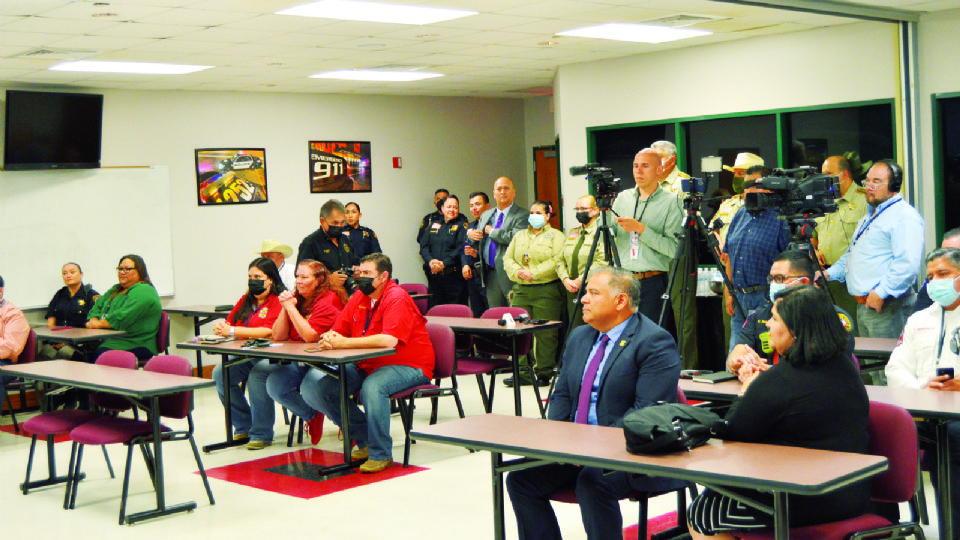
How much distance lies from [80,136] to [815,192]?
666cm

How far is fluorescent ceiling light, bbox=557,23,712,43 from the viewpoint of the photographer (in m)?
7.57

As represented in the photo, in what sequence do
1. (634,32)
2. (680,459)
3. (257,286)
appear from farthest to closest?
(634,32)
(257,286)
(680,459)

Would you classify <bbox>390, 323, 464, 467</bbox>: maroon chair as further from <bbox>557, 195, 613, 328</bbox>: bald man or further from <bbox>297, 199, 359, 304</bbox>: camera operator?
<bbox>297, 199, 359, 304</bbox>: camera operator

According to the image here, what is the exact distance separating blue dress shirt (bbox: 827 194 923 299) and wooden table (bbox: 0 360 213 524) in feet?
11.9

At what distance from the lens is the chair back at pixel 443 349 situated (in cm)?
610

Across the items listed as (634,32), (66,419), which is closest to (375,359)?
(66,419)

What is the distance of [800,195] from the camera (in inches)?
200

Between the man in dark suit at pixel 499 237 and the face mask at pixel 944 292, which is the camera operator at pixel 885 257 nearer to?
the face mask at pixel 944 292

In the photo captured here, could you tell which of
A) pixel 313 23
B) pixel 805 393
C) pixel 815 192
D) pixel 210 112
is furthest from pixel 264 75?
pixel 805 393

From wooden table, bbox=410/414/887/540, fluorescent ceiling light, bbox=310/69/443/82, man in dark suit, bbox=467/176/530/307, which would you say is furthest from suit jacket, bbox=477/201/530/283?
wooden table, bbox=410/414/887/540

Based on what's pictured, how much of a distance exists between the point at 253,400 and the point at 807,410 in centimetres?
434

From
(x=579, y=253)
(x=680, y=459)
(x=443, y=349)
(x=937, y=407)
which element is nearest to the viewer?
(x=680, y=459)

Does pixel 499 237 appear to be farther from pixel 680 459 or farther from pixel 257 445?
pixel 680 459

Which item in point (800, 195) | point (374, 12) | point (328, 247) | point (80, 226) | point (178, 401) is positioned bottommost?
point (178, 401)
